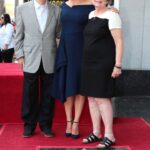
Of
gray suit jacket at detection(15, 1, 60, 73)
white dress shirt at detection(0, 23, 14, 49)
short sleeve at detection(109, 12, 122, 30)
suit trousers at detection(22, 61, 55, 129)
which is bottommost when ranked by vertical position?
suit trousers at detection(22, 61, 55, 129)

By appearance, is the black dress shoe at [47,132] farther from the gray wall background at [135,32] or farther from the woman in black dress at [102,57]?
the gray wall background at [135,32]

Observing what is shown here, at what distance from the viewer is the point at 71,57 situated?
5.59 m

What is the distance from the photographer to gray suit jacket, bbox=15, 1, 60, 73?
18.3ft

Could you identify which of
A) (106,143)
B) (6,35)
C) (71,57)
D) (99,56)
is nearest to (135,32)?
(71,57)

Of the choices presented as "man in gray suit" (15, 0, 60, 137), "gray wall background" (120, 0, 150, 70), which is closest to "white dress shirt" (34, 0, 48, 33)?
"man in gray suit" (15, 0, 60, 137)

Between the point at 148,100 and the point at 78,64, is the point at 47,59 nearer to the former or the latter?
the point at 78,64

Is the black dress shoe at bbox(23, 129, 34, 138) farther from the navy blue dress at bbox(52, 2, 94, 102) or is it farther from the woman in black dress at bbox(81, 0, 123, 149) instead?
the woman in black dress at bbox(81, 0, 123, 149)

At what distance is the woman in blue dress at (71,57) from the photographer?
5465mm

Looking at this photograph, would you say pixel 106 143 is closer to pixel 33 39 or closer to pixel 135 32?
pixel 33 39

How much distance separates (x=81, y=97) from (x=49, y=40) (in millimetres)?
804

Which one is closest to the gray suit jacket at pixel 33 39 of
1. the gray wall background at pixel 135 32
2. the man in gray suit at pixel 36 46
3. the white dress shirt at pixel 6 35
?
the man in gray suit at pixel 36 46

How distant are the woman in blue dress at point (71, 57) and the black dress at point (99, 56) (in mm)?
186

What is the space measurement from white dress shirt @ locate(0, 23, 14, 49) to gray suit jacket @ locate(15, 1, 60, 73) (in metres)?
6.49

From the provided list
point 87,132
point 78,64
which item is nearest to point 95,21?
point 78,64
